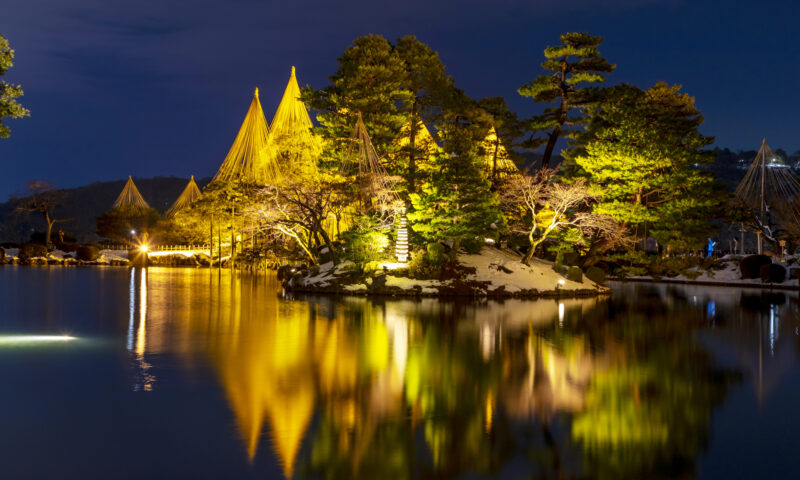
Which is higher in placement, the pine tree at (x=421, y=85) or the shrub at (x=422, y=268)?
the pine tree at (x=421, y=85)

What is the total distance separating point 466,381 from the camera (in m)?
9.13

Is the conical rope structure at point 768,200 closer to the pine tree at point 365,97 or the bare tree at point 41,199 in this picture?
the pine tree at point 365,97

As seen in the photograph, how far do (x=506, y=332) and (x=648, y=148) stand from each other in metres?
17.7

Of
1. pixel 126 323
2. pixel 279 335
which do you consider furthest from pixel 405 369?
pixel 126 323

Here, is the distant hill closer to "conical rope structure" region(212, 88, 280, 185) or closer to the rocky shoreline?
"conical rope structure" region(212, 88, 280, 185)

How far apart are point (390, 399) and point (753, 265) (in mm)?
37941

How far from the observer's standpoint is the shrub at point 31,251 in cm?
5606

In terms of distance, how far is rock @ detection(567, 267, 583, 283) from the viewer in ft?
97.5

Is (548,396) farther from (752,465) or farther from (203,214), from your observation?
(203,214)

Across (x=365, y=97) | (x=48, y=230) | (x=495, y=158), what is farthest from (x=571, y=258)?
(x=48, y=230)

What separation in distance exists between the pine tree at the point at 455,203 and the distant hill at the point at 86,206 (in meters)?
92.8

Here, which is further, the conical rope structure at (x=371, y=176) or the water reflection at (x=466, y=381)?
the conical rope structure at (x=371, y=176)

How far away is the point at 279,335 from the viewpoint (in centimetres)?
1362

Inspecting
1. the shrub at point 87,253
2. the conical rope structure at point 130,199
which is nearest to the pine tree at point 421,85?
the shrub at point 87,253
